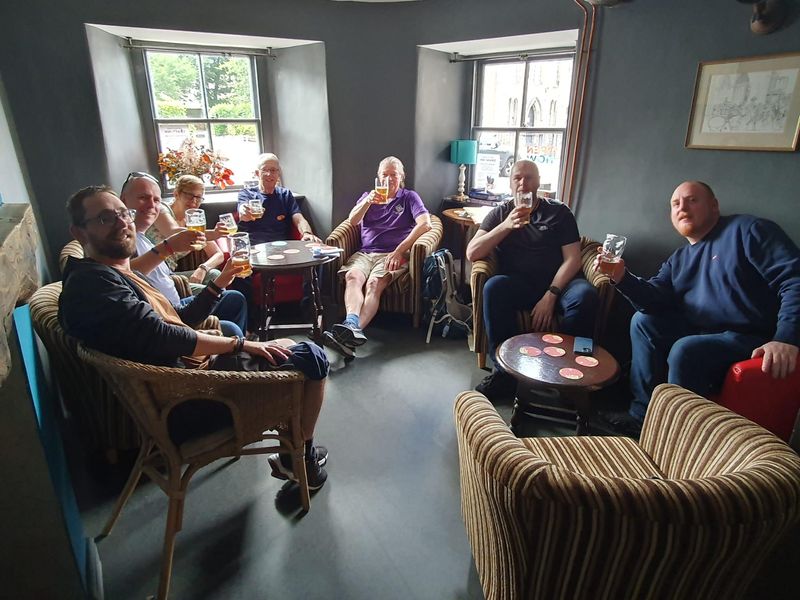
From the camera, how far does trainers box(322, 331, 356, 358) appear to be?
2941 mm

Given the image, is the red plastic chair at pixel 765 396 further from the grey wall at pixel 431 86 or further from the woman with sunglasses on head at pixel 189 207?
the woman with sunglasses on head at pixel 189 207

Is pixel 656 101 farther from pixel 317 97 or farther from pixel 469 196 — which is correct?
pixel 317 97

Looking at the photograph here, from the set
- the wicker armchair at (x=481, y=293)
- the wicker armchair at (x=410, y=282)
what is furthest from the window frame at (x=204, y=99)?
the wicker armchair at (x=481, y=293)

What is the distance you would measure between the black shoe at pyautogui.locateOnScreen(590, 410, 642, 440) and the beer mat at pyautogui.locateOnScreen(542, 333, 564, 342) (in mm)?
497

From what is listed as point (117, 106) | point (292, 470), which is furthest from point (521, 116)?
point (292, 470)

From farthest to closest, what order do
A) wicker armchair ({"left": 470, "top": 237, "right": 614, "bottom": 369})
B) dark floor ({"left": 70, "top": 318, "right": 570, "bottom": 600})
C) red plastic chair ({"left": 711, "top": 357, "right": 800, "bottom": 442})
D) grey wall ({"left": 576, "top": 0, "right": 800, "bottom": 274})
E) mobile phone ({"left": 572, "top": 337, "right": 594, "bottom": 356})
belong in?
wicker armchair ({"left": 470, "top": 237, "right": 614, "bottom": 369}) < grey wall ({"left": 576, "top": 0, "right": 800, "bottom": 274}) < mobile phone ({"left": 572, "top": 337, "right": 594, "bottom": 356}) < red plastic chair ({"left": 711, "top": 357, "right": 800, "bottom": 442}) < dark floor ({"left": 70, "top": 318, "right": 570, "bottom": 600})

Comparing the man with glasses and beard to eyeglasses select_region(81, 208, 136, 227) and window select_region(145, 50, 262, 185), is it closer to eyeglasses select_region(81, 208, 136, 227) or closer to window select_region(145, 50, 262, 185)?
eyeglasses select_region(81, 208, 136, 227)

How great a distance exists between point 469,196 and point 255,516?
348cm

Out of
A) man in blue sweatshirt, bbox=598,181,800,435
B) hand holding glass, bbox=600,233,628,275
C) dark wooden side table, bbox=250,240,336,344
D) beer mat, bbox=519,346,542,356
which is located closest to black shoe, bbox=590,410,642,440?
man in blue sweatshirt, bbox=598,181,800,435

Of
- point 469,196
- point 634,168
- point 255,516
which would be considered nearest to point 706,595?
point 255,516

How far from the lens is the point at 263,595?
4.88ft

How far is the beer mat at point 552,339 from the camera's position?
2264mm

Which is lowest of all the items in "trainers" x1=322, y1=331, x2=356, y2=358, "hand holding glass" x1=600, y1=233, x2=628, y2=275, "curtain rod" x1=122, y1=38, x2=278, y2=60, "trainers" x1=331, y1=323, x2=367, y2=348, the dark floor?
the dark floor

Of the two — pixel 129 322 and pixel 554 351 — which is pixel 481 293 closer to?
pixel 554 351
